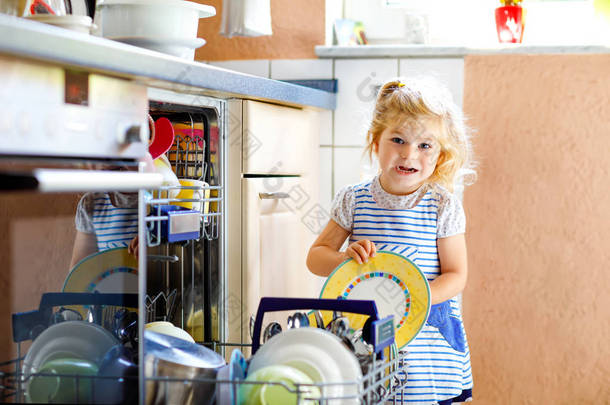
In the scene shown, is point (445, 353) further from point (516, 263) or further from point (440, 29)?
point (440, 29)

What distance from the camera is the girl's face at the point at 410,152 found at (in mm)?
1442

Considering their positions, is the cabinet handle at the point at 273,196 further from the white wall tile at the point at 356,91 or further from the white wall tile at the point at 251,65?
the white wall tile at the point at 251,65

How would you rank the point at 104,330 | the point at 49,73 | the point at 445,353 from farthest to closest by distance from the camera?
the point at 445,353
the point at 104,330
the point at 49,73

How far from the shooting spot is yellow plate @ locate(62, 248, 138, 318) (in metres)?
0.94

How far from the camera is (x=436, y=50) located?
1.83 metres

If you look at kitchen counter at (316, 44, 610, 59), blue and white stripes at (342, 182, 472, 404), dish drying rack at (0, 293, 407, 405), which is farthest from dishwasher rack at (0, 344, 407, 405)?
kitchen counter at (316, 44, 610, 59)

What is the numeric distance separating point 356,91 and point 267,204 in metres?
0.51

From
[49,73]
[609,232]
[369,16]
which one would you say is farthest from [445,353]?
[369,16]

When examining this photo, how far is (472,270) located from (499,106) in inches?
15.7

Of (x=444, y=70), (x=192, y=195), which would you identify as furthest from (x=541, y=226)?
(x=192, y=195)

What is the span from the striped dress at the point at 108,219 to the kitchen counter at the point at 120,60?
157mm

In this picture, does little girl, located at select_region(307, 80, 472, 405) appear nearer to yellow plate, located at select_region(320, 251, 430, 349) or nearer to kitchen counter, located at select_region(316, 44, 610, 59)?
yellow plate, located at select_region(320, 251, 430, 349)

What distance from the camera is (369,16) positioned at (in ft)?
6.75

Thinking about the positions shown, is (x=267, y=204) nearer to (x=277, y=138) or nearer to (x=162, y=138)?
(x=277, y=138)
